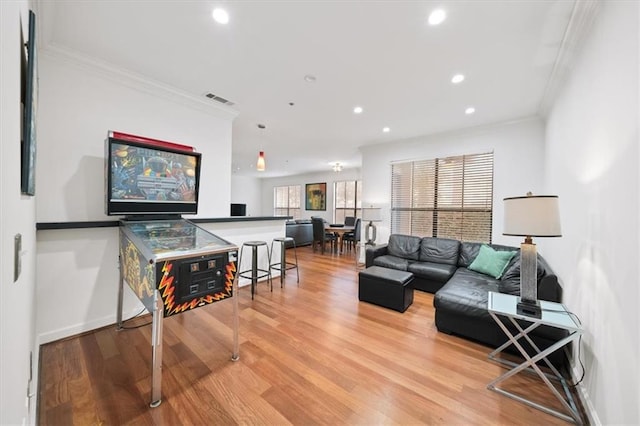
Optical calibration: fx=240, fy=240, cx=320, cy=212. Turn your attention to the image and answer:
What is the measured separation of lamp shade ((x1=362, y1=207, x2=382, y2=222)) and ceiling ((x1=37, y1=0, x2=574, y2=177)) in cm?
214

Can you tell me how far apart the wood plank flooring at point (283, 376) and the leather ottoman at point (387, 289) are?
257 millimetres

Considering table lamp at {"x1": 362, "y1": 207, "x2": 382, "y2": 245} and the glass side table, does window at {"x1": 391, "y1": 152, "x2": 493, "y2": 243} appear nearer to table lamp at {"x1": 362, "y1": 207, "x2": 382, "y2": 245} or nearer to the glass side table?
table lamp at {"x1": 362, "y1": 207, "x2": 382, "y2": 245}

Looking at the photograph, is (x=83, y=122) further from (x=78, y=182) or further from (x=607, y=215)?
(x=607, y=215)

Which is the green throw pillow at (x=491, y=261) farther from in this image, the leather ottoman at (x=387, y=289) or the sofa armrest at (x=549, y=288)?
the leather ottoman at (x=387, y=289)

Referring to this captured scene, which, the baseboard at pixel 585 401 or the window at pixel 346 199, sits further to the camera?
the window at pixel 346 199

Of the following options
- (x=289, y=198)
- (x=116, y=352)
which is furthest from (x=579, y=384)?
(x=289, y=198)

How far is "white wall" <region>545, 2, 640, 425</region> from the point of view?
1202 mm

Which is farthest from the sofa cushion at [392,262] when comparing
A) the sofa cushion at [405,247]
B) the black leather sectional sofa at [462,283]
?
the sofa cushion at [405,247]

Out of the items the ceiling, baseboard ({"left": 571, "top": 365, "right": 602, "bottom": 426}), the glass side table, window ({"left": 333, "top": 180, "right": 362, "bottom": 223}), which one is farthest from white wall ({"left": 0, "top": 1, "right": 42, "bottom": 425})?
window ({"left": 333, "top": 180, "right": 362, "bottom": 223})

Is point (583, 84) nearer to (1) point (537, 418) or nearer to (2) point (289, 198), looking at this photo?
(1) point (537, 418)

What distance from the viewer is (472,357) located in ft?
7.04

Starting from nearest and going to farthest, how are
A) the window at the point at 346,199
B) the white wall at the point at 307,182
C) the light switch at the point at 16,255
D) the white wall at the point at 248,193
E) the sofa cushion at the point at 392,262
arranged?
1. the light switch at the point at 16,255
2. the sofa cushion at the point at 392,262
3. the window at the point at 346,199
4. the white wall at the point at 307,182
5. the white wall at the point at 248,193

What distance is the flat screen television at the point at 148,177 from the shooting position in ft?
7.34

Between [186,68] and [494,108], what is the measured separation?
417 centimetres
